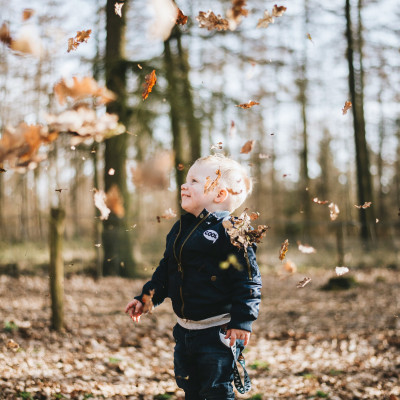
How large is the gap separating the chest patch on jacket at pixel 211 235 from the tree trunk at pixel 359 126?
10686mm

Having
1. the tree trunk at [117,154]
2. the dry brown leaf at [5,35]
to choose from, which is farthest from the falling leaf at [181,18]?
the tree trunk at [117,154]

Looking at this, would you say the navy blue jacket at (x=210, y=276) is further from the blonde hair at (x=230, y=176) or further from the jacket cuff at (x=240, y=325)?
the blonde hair at (x=230, y=176)

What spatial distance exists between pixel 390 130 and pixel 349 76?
9.01 m

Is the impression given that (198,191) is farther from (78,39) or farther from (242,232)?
(78,39)

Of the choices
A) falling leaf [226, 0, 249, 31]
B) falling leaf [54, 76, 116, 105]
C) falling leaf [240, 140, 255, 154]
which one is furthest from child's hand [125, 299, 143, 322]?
falling leaf [226, 0, 249, 31]

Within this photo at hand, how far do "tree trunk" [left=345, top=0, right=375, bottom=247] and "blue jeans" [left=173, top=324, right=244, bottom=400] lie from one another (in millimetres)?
10630

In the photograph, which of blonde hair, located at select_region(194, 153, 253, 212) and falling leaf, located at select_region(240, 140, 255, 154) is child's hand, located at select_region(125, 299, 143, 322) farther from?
falling leaf, located at select_region(240, 140, 255, 154)

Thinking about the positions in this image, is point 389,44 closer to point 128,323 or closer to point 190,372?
point 128,323

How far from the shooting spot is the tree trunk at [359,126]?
12.6 m

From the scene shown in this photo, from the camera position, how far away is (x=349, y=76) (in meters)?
13.1

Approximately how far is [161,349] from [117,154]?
5090mm

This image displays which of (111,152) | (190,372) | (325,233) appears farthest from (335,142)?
(190,372)

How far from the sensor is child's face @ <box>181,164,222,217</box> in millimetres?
2453

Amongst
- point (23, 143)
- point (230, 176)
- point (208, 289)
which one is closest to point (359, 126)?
point (230, 176)
